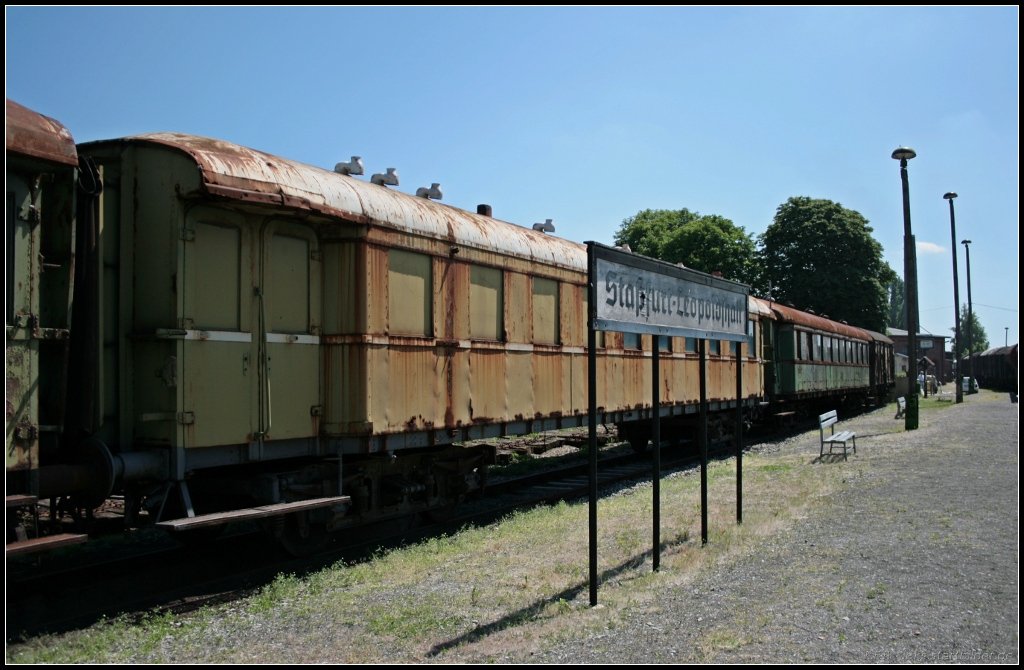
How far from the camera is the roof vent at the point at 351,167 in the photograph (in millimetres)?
8743

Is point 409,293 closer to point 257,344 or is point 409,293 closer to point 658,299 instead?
point 257,344

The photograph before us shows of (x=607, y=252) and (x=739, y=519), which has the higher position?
(x=607, y=252)

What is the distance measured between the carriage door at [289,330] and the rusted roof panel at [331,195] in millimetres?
385

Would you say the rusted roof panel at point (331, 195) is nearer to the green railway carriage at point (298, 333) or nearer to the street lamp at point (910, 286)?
the green railway carriage at point (298, 333)

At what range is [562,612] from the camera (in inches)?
222

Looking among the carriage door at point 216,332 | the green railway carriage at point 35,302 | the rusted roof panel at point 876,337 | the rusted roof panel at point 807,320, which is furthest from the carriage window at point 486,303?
the rusted roof panel at point 876,337

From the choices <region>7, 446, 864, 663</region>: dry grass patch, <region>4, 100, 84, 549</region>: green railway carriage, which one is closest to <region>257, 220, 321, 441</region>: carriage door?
<region>7, 446, 864, 663</region>: dry grass patch

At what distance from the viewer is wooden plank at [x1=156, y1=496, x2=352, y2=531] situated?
19.7 feet

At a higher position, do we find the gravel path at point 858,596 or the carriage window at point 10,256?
the carriage window at point 10,256

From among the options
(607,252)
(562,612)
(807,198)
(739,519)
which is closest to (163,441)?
(562,612)

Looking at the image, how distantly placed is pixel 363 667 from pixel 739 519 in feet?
17.3

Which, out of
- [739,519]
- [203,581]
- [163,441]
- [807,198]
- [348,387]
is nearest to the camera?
[163,441]

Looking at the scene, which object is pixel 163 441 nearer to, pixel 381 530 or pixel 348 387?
pixel 348 387

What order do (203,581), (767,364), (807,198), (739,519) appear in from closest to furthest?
1. (203,581)
2. (739,519)
3. (767,364)
4. (807,198)
